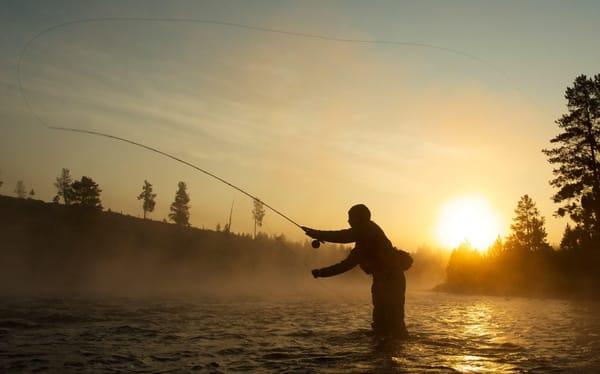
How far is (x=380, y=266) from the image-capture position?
1229cm

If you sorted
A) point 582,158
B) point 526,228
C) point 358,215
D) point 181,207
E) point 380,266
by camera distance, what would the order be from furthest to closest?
1. point 181,207
2. point 526,228
3. point 582,158
4. point 358,215
5. point 380,266

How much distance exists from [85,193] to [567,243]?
76122mm

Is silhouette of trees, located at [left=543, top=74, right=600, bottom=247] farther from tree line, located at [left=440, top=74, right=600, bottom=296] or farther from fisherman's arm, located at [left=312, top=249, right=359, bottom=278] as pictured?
fisherman's arm, located at [left=312, top=249, right=359, bottom=278]

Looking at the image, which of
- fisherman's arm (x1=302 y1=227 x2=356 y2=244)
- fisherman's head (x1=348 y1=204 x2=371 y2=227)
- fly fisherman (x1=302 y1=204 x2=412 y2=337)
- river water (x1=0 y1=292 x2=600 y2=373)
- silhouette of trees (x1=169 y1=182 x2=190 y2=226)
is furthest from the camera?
silhouette of trees (x1=169 y1=182 x2=190 y2=226)

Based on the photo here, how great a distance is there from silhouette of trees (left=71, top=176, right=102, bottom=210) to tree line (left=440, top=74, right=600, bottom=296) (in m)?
65.4

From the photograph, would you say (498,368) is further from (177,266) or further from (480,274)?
(177,266)

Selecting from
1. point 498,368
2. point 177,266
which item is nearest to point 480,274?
point 177,266

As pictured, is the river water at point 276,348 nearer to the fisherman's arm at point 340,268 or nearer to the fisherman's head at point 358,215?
the fisherman's arm at point 340,268

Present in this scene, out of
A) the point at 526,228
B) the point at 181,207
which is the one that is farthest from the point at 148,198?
the point at 526,228

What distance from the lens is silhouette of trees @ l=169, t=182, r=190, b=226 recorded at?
129500 millimetres

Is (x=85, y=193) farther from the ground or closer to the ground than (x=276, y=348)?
farther from the ground

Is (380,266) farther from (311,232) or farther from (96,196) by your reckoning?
(96,196)

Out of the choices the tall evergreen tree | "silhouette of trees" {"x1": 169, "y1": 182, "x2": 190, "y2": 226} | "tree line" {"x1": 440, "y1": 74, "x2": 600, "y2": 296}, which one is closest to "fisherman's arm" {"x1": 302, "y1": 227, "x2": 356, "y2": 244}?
"tree line" {"x1": 440, "y1": 74, "x2": 600, "y2": 296}

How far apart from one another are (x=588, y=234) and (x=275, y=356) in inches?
1824
